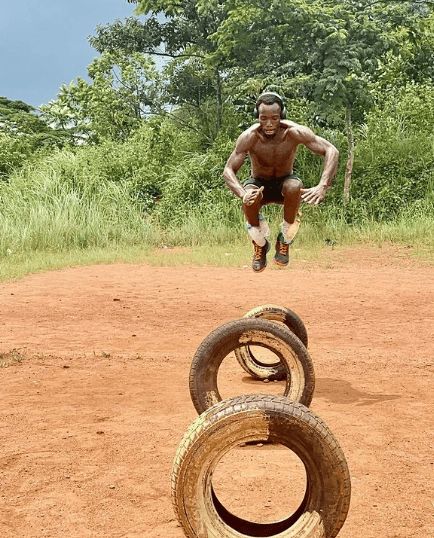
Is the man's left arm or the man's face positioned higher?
the man's face

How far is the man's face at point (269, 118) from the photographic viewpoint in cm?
508

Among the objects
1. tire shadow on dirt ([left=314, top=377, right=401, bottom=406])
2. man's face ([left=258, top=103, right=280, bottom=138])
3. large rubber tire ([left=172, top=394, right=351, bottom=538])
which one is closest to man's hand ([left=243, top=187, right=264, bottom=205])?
man's face ([left=258, top=103, right=280, bottom=138])

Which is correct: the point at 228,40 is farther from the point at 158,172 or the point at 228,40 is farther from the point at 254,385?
the point at 254,385

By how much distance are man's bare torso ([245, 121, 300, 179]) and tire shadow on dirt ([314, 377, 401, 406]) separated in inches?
85.0

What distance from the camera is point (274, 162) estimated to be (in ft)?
17.5

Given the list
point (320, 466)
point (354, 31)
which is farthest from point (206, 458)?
point (354, 31)

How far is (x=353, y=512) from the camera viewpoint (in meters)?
3.91

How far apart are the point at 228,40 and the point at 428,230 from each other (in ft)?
27.1

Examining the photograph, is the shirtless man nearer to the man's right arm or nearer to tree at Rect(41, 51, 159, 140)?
the man's right arm

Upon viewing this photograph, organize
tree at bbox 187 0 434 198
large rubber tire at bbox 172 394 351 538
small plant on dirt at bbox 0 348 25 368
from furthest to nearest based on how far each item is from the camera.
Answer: tree at bbox 187 0 434 198 → small plant on dirt at bbox 0 348 25 368 → large rubber tire at bbox 172 394 351 538

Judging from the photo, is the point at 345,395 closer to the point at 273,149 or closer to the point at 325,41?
the point at 273,149

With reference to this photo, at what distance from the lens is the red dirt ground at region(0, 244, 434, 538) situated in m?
4.04

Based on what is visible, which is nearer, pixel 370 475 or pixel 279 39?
pixel 370 475

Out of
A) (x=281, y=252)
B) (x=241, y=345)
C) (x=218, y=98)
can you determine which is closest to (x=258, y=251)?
(x=281, y=252)
